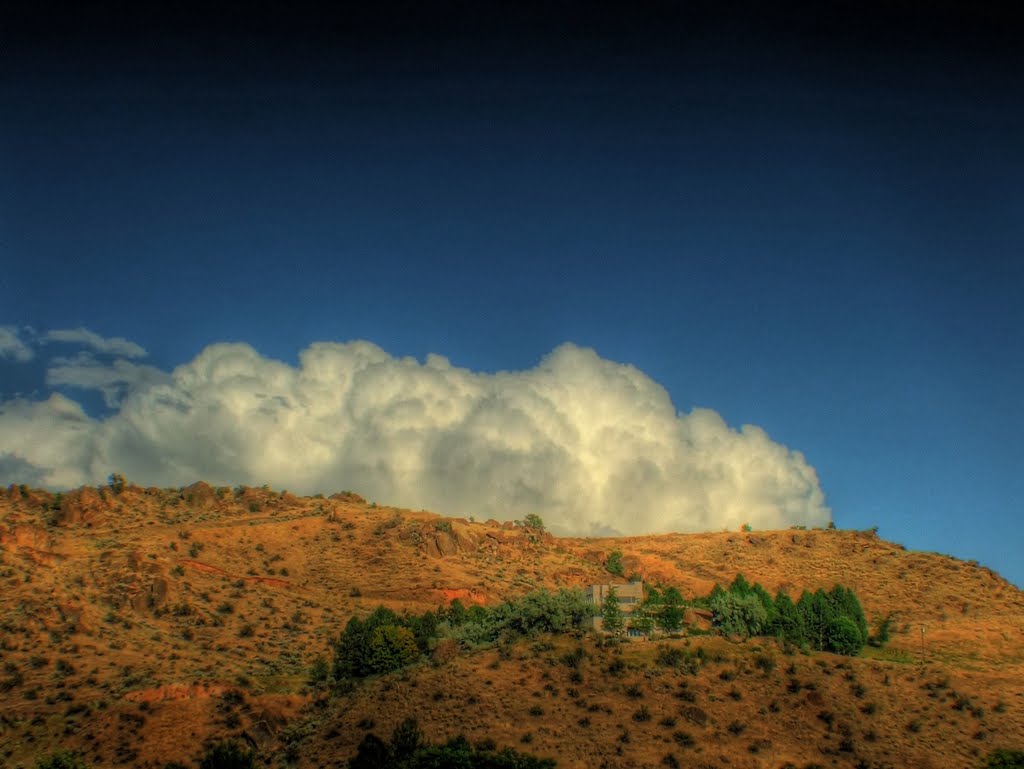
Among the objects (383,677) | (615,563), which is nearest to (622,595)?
(615,563)

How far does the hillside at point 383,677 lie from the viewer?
179 feet

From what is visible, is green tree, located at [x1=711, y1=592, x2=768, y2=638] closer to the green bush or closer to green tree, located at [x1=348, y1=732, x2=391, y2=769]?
the green bush

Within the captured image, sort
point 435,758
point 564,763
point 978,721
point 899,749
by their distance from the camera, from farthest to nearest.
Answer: point 978,721 < point 899,749 < point 564,763 < point 435,758

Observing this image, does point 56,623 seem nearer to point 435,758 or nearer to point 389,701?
point 389,701

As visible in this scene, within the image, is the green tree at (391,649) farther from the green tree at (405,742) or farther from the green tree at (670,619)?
the green tree at (670,619)

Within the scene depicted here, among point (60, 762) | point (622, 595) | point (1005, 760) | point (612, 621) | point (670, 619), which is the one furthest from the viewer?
point (622, 595)

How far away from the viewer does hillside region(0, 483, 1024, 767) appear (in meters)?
54.6

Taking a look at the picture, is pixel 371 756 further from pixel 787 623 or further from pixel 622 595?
pixel 622 595

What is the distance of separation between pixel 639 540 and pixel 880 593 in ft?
152

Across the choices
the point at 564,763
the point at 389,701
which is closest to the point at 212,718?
the point at 389,701

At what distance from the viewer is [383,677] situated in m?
65.2

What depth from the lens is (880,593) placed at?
109 m

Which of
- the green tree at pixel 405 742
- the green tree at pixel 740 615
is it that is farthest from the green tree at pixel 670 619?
the green tree at pixel 405 742

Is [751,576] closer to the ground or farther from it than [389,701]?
farther from it
